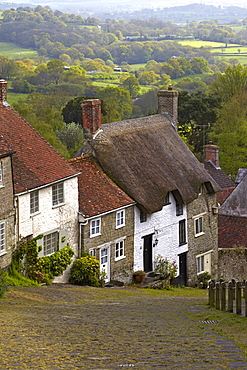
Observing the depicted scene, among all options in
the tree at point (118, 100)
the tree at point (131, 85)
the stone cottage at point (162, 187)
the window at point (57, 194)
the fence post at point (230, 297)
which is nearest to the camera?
the fence post at point (230, 297)

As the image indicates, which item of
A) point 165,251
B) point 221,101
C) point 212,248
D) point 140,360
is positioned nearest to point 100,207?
point 165,251

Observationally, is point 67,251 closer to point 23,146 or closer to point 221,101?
point 23,146

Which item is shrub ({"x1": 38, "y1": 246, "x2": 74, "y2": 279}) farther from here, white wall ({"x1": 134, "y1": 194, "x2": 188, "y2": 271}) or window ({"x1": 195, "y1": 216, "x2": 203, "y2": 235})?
window ({"x1": 195, "y1": 216, "x2": 203, "y2": 235})

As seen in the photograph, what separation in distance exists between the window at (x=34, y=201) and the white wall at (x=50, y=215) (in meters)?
0.14

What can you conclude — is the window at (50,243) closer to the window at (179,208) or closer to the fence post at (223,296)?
the window at (179,208)

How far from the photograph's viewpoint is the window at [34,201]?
87.2 feet

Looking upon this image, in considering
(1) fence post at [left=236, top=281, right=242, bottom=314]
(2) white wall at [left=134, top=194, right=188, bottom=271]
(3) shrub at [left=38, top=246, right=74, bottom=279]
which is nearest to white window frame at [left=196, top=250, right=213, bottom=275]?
(2) white wall at [left=134, top=194, right=188, bottom=271]

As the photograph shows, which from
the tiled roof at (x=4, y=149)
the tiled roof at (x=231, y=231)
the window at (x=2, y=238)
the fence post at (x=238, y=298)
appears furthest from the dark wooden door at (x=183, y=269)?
the fence post at (x=238, y=298)

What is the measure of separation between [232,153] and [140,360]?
6423 cm

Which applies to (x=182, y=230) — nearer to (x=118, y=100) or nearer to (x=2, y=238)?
(x=2, y=238)

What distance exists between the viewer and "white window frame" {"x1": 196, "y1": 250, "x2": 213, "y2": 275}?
37.6 meters

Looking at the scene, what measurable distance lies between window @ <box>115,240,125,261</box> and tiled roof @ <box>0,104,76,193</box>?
4640 millimetres

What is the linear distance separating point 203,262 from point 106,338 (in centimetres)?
2545

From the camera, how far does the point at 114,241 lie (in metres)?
31.1
